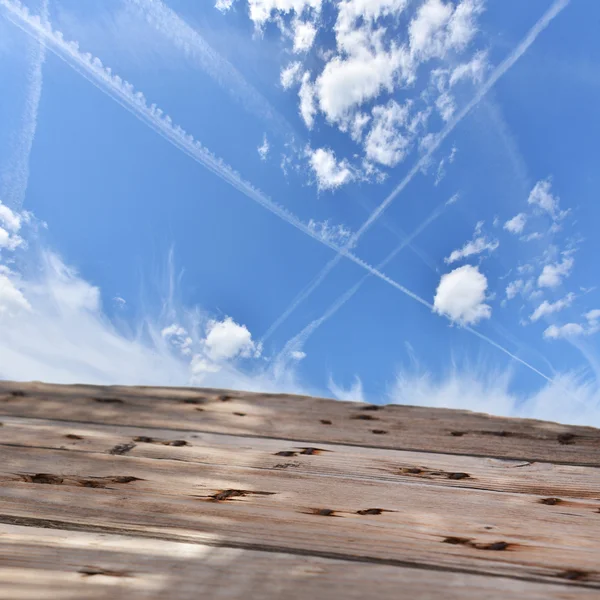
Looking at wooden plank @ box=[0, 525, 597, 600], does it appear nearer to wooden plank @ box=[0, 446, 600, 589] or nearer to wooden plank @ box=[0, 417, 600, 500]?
wooden plank @ box=[0, 446, 600, 589]

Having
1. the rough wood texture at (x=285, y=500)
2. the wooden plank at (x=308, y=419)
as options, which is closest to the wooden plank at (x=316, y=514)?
the rough wood texture at (x=285, y=500)

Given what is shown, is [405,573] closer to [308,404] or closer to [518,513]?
[518,513]

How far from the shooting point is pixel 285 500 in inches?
40.1

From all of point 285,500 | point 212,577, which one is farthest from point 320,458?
point 212,577

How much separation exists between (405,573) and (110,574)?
0.41 metres

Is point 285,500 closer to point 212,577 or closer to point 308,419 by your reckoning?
point 212,577

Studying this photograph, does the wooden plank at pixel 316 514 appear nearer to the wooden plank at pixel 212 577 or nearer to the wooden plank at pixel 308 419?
the wooden plank at pixel 212 577

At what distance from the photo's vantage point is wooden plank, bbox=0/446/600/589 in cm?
80

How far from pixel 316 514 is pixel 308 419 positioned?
623 millimetres

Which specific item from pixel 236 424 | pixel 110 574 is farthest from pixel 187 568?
pixel 236 424

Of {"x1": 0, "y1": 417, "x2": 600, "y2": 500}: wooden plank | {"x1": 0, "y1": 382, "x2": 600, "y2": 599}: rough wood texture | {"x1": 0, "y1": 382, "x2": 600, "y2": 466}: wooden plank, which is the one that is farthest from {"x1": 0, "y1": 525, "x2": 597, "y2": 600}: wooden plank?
{"x1": 0, "y1": 382, "x2": 600, "y2": 466}: wooden plank

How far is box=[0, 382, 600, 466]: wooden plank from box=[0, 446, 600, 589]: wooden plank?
297 millimetres

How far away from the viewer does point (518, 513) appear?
38.5 inches

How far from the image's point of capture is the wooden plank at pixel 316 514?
0.80 meters
